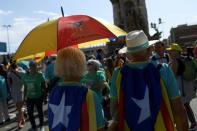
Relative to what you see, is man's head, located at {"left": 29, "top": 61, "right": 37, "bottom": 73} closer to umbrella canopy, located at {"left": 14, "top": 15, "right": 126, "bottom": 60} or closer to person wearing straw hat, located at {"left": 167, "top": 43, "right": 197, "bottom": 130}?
person wearing straw hat, located at {"left": 167, "top": 43, "right": 197, "bottom": 130}

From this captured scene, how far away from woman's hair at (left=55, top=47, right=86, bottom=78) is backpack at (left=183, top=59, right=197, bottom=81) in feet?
17.3

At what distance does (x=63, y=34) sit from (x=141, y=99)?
1.43 metres

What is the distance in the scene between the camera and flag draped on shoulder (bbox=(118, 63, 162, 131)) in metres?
4.23

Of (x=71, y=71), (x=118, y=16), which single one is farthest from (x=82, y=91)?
(x=118, y=16)

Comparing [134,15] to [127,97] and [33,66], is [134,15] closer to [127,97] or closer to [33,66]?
[33,66]

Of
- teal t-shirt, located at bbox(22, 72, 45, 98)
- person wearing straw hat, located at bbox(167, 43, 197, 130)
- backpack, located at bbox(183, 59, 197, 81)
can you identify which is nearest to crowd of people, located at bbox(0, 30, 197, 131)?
person wearing straw hat, located at bbox(167, 43, 197, 130)

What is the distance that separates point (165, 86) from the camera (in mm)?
4254

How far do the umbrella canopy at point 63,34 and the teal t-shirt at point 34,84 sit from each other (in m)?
5.61

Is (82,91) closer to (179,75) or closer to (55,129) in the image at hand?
(55,129)

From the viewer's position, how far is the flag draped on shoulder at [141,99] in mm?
4230

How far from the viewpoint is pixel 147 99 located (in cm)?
425

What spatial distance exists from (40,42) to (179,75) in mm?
4271

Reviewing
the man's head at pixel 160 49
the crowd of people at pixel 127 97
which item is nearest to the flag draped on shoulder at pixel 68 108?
the crowd of people at pixel 127 97

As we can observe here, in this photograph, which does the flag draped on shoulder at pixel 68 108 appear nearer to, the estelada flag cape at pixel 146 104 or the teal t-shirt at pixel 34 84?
the estelada flag cape at pixel 146 104
